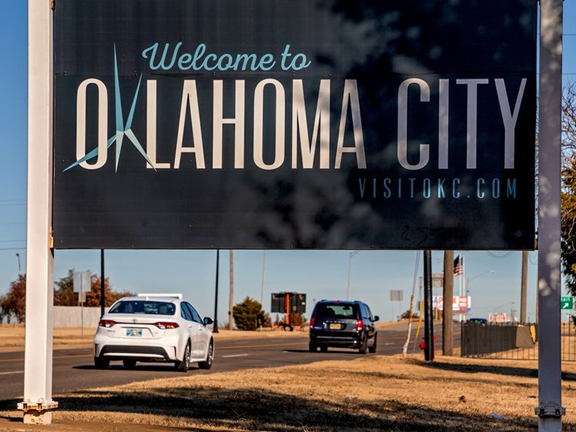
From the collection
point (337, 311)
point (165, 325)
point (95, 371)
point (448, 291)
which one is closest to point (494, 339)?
point (448, 291)

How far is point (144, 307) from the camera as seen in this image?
22797mm

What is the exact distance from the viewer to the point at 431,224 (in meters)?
10.1

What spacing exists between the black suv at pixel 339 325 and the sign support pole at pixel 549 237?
85.5 feet

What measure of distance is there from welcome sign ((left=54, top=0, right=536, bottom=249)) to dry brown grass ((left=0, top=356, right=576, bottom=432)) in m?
2.26

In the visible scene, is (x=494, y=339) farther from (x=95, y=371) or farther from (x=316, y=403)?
(x=316, y=403)

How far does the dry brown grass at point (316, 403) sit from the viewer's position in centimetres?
1166

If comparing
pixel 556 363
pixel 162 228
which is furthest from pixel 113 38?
pixel 556 363

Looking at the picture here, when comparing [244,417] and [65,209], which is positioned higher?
[65,209]

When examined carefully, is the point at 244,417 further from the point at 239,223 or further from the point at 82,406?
the point at 239,223

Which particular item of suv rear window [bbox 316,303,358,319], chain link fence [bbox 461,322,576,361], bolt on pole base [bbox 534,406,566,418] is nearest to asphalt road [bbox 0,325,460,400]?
suv rear window [bbox 316,303,358,319]

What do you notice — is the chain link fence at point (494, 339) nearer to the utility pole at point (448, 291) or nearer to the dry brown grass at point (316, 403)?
the utility pole at point (448, 291)

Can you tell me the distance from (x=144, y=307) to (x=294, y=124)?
13242 mm

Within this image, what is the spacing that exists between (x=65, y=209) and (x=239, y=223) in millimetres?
1745

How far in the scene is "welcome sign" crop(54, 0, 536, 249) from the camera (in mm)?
10070
